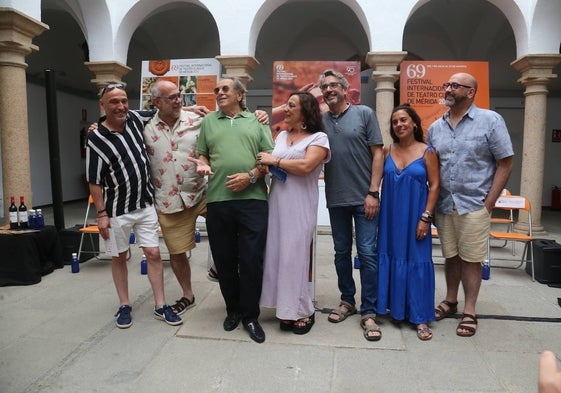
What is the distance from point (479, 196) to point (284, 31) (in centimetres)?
1016

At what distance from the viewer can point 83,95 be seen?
13961 millimetres

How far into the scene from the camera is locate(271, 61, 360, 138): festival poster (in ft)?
23.4

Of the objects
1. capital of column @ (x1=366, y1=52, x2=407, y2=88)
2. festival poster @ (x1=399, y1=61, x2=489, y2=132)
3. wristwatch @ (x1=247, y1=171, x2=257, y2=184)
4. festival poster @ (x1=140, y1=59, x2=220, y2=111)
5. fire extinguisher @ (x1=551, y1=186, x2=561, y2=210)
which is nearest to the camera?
wristwatch @ (x1=247, y1=171, x2=257, y2=184)

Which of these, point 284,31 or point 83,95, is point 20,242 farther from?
point 83,95

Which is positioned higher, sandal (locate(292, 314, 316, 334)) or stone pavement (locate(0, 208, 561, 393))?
sandal (locate(292, 314, 316, 334))

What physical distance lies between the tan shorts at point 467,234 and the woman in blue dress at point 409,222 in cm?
24

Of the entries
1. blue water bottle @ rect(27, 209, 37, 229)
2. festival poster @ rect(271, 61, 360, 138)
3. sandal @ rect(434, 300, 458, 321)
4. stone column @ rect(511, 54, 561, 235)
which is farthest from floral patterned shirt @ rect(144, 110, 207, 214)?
stone column @ rect(511, 54, 561, 235)

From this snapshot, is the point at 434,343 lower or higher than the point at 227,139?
lower

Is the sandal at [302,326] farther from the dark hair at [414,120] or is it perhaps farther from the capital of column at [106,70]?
the capital of column at [106,70]

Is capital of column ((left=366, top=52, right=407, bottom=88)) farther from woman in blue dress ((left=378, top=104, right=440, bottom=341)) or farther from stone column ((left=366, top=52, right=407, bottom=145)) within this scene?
woman in blue dress ((left=378, top=104, right=440, bottom=341))

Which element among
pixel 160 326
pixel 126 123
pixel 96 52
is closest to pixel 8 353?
pixel 160 326

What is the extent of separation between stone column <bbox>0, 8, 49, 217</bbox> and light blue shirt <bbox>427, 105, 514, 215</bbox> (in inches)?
212

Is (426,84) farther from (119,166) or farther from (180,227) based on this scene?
(119,166)

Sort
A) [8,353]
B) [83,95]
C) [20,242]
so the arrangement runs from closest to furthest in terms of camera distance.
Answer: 1. [8,353]
2. [20,242]
3. [83,95]
